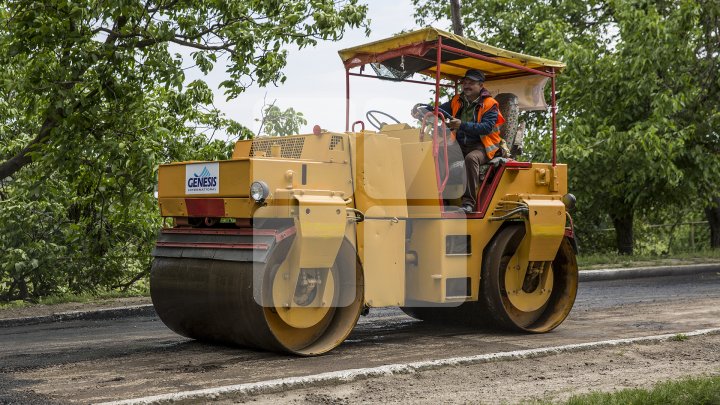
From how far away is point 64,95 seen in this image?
1101cm

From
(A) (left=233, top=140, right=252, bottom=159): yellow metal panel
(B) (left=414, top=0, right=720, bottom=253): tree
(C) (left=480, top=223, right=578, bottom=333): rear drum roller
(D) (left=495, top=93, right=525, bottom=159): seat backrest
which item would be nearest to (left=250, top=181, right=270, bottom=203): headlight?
(A) (left=233, top=140, right=252, bottom=159): yellow metal panel

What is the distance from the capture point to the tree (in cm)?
1856

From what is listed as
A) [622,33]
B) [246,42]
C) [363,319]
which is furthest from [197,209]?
[622,33]

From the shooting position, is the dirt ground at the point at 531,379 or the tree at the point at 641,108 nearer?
the dirt ground at the point at 531,379

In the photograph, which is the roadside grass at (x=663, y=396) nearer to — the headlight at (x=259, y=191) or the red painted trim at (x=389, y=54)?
the headlight at (x=259, y=191)

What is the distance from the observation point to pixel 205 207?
768 centimetres

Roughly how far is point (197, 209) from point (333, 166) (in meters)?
1.21

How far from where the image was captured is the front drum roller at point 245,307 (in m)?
7.11

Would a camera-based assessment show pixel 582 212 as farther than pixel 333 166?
Yes

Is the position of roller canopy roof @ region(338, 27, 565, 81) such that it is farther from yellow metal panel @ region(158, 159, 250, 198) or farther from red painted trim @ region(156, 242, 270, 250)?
red painted trim @ region(156, 242, 270, 250)

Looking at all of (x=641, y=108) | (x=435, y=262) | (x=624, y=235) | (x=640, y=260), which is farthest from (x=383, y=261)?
(x=624, y=235)

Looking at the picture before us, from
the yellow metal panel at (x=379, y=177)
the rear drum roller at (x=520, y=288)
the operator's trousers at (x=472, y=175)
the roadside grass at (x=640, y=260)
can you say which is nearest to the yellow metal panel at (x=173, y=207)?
the yellow metal panel at (x=379, y=177)

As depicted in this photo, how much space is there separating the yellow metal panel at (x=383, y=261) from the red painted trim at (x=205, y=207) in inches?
46.0

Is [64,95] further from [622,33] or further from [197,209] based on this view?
[622,33]
